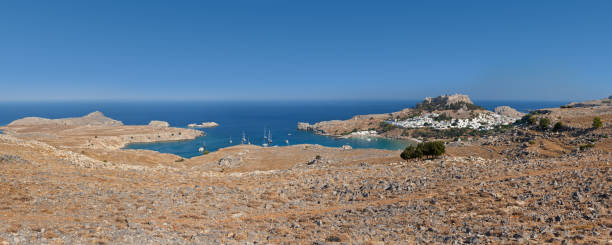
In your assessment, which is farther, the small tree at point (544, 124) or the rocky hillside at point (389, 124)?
the rocky hillside at point (389, 124)

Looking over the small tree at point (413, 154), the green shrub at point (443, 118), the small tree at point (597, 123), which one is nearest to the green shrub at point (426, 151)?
the small tree at point (413, 154)

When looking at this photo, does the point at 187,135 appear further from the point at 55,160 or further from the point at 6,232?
the point at 6,232

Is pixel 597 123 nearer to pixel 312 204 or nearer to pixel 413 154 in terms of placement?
pixel 413 154

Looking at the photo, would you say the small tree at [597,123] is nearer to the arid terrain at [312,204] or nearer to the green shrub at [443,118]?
the arid terrain at [312,204]

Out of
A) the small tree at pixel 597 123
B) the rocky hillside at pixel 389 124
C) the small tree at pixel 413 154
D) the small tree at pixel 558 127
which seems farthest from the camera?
the rocky hillside at pixel 389 124

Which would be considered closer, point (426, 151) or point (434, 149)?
point (434, 149)

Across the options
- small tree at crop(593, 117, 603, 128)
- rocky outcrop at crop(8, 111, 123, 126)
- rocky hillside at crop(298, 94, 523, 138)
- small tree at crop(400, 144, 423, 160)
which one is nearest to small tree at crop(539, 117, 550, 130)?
small tree at crop(593, 117, 603, 128)

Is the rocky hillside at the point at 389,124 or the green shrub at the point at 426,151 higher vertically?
the green shrub at the point at 426,151

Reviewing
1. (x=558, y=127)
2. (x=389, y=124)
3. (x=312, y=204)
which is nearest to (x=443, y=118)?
(x=389, y=124)

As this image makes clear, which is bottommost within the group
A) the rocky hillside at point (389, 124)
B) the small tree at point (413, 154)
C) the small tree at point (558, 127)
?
the rocky hillside at point (389, 124)

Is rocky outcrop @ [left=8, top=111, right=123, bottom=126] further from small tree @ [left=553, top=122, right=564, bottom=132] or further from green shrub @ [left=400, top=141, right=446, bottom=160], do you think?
small tree @ [left=553, top=122, right=564, bottom=132]

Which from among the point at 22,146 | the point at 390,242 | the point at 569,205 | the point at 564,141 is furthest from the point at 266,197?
the point at 564,141

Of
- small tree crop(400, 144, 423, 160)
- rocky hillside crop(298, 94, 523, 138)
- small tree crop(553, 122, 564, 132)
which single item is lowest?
rocky hillside crop(298, 94, 523, 138)

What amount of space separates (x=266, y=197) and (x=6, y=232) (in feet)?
40.1
